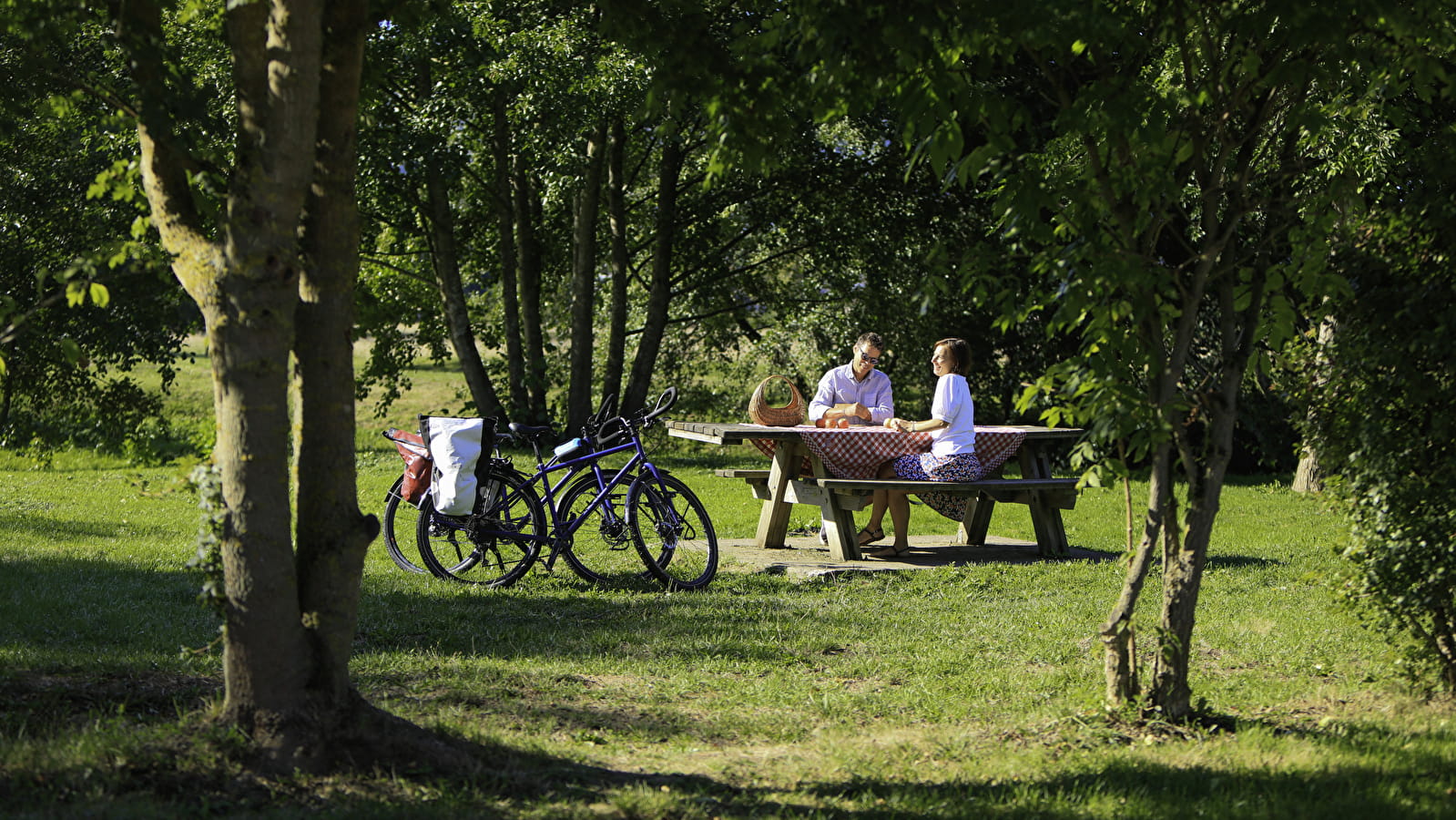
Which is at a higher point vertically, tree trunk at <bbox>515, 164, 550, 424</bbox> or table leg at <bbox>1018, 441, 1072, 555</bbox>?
tree trunk at <bbox>515, 164, 550, 424</bbox>

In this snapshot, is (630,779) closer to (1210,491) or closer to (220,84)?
A: (1210,491)

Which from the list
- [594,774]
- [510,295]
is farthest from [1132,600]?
[510,295]

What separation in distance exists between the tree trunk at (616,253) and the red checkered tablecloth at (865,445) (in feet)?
32.2

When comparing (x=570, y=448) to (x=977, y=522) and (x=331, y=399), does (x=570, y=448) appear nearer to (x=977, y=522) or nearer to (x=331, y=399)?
(x=977, y=522)

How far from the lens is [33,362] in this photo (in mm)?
13227

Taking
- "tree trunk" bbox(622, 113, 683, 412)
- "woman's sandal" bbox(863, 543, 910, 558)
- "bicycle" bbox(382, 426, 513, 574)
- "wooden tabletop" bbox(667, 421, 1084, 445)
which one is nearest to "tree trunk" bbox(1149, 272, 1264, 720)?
"wooden tabletop" bbox(667, 421, 1084, 445)

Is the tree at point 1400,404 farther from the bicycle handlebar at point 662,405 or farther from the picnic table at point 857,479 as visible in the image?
the bicycle handlebar at point 662,405

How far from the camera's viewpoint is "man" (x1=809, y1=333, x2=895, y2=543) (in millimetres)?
9492

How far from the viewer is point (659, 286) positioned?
757 inches

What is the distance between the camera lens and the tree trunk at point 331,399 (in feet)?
13.0

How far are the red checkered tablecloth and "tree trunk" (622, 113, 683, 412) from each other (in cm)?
1014

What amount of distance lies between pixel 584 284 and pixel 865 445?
33.0ft

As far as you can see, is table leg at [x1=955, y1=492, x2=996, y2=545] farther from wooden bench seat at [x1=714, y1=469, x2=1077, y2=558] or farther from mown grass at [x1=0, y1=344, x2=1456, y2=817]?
mown grass at [x1=0, y1=344, x2=1456, y2=817]

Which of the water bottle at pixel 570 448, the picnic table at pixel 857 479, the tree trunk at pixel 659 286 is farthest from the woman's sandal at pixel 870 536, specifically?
the tree trunk at pixel 659 286
